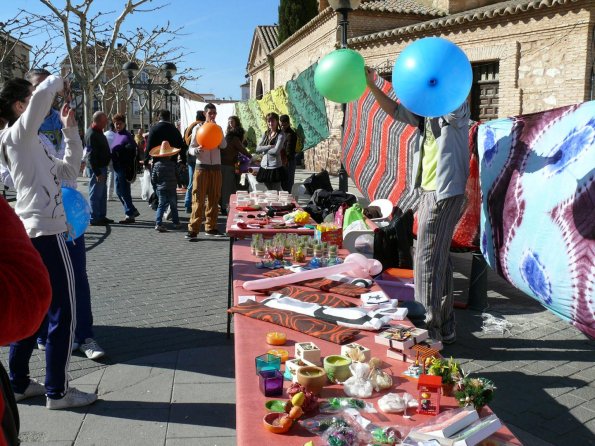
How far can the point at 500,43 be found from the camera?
15.3 metres

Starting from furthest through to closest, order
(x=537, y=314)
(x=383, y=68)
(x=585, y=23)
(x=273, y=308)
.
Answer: (x=383, y=68)
(x=585, y=23)
(x=537, y=314)
(x=273, y=308)

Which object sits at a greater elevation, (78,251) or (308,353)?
(78,251)

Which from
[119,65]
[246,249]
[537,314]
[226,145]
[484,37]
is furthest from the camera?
[119,65]

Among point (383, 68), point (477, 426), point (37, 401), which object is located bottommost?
point (37, 401)

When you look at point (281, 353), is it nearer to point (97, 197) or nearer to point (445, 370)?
point (445, 370)

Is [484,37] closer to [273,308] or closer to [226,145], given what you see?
[226,145]

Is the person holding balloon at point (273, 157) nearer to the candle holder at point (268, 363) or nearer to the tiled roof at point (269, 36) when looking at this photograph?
the candle holder at point (268, 363)

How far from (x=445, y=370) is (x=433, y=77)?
189cm

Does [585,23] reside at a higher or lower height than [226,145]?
higher

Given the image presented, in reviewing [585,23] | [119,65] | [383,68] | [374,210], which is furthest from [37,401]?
[119,65]

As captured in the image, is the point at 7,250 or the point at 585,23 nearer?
the point at 7,250

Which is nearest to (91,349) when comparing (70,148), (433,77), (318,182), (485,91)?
(70,148)

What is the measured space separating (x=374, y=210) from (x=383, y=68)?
13.7 meters

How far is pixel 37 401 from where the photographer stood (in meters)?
3.50
